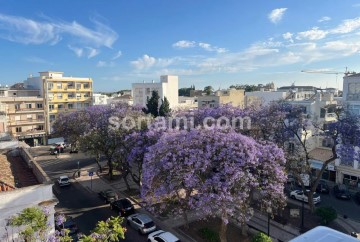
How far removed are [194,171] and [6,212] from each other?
834cm

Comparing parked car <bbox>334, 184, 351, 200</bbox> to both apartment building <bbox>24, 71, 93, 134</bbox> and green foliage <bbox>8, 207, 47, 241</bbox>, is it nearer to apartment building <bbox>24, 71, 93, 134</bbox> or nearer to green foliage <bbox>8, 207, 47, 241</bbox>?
green foliage <bbox>8, 207, 47, 241</bbox>

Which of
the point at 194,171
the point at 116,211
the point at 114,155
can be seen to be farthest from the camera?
the point at 114,155

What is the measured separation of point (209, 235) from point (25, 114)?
153 feet

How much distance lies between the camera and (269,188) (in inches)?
607

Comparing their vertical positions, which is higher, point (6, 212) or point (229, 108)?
point (229, 108)

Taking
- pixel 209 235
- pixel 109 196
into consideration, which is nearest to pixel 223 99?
pixel 109 196

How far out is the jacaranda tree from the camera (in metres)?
14.5

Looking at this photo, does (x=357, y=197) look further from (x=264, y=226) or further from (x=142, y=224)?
(x=142, y=224)

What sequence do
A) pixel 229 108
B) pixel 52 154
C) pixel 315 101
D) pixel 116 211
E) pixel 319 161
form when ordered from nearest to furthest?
1. pixel 116 211
2. pixel 229 108
3. pixel 319 161
4. pixel 315 101
5. pixel 52 154

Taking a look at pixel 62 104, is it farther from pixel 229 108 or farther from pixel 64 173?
pixel 229 108

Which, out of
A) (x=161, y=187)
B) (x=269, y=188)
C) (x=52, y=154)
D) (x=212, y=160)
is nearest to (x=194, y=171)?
(x=212, y=160)

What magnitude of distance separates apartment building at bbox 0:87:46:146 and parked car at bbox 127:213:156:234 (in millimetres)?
38019

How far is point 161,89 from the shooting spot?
66.1m

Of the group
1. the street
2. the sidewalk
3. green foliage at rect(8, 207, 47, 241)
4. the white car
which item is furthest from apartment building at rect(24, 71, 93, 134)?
green foliage at rect(8, 207, 47, 241)
